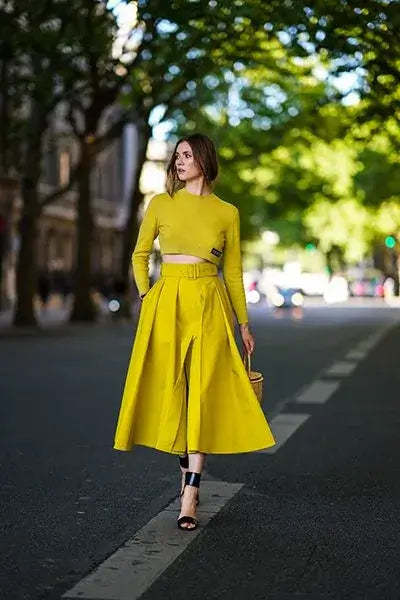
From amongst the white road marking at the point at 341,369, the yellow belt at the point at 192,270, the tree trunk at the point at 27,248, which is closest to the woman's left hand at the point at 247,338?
the yellow belt at the point at 192,270

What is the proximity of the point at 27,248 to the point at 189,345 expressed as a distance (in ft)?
83.6

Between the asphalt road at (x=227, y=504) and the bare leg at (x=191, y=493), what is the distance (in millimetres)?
115

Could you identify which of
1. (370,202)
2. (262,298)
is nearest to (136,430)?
(370,202)

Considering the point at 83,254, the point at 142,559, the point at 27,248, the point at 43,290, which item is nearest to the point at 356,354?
the point at 27,248

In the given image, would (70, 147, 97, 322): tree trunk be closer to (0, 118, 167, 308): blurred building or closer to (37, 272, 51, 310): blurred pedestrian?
(0, 118, 167, 308): blurred building

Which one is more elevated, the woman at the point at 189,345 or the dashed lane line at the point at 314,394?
the woman at the point at 189,345

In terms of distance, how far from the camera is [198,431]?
244 inches

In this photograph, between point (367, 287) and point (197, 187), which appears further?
point (367, 287)

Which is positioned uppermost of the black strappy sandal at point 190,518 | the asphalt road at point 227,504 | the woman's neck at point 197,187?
the woman's neck at point 197,187

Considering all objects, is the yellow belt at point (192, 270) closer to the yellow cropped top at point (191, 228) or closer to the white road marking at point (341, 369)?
the yellow cropped top at point (191, 228)

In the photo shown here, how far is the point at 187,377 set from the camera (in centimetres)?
638

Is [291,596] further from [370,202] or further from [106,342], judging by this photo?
[370,202]

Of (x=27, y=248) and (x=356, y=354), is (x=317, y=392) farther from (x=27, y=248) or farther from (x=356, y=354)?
(x=27, y=248)

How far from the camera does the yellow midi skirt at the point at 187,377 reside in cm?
626
